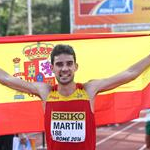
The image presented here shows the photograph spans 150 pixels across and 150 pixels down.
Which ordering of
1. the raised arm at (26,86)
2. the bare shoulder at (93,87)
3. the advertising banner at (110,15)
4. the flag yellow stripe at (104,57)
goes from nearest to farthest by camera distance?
the bare shoulder at (93,87) → the raised arm at (26,86) → the flag yellow stripe at (104,57) → the advertising banner at (110,15)

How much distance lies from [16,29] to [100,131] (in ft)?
65.9

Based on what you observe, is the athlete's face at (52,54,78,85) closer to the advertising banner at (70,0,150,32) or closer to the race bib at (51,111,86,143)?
the race bib at (51,111,86,143)

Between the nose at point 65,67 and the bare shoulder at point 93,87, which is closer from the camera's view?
the nose at point 65,67

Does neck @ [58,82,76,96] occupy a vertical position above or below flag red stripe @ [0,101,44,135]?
above

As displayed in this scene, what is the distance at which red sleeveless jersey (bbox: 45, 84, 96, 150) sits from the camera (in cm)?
363

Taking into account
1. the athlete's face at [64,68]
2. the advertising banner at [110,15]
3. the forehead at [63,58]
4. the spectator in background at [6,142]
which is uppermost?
the advertising banner at [110,15]

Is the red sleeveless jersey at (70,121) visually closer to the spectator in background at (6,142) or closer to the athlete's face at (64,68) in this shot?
the athlete's face at (64,68)

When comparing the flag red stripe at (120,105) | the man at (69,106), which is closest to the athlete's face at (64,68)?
the man at (69,106)

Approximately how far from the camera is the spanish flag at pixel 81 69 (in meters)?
5.12

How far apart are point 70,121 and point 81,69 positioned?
166 cm

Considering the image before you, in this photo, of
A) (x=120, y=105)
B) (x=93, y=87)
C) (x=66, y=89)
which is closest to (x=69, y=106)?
(x=66, y=89)

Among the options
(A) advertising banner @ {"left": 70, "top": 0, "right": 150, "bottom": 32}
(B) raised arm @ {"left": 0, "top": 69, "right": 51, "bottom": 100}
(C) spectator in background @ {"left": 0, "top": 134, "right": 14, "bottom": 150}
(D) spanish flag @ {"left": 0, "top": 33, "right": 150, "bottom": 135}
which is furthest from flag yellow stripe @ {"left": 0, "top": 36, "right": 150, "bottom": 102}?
(A) advertising banner @ {"left": 70, "top": 0, "right": 150, "bottom": 32}

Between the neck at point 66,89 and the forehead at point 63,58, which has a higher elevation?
the forehead at point 63,58

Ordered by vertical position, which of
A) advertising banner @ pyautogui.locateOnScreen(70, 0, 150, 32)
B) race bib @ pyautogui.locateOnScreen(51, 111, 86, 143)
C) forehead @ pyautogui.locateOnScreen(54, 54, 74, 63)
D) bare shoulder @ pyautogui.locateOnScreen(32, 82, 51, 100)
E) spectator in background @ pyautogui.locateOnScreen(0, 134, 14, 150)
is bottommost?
spectator in background @ pyautogui.locateOnScreen(0, 134, 14, 150)
